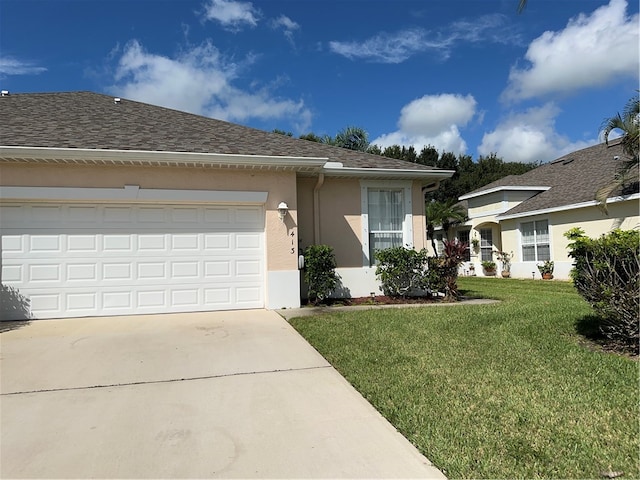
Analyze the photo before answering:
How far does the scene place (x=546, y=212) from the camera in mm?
16281

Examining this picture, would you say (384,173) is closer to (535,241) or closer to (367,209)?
(367,209)

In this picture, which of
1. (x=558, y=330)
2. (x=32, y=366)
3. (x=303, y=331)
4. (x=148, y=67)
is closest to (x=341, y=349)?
(x=303, y=331)

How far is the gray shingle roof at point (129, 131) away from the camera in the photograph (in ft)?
27.2

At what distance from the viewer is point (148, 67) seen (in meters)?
12.5

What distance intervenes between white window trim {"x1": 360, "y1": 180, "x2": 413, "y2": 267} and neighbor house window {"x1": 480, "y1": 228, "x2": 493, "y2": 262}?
11637 millimetres

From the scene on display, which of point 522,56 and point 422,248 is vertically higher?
point 522,56

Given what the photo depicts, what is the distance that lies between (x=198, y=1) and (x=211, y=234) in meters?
6.01

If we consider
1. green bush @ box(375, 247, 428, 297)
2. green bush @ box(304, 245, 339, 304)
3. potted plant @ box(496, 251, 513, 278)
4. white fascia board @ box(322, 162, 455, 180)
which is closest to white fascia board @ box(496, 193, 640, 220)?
potted plant @ box(496, 251, 513, 278)

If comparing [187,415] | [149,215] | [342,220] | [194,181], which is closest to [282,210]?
[194,181]

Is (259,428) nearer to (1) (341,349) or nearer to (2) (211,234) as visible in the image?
(1) (341,349)

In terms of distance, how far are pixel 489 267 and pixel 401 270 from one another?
38.5ft

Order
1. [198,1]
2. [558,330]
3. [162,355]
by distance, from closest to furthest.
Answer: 1. [162,355]
2. [558,330]
3. [198,1]

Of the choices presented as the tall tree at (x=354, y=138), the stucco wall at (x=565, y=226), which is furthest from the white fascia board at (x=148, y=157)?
the tall tree at (x=354, y=138)

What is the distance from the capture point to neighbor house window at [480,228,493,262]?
2059 cm
